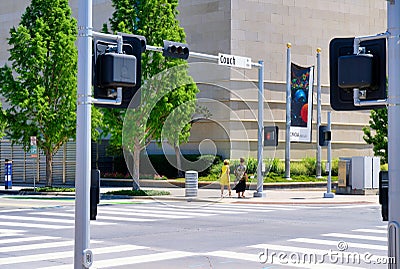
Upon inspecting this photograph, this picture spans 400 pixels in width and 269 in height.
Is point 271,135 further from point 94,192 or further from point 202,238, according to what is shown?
point 94,192

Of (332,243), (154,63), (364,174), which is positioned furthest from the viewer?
(364,174)

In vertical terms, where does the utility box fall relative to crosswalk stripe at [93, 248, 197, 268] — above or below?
above

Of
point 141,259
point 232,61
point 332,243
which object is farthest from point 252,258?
point 232,61

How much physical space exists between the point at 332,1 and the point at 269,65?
794 centimetres

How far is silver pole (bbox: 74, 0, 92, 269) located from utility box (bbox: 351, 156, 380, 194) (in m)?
28.5

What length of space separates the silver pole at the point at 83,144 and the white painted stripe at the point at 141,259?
480cm

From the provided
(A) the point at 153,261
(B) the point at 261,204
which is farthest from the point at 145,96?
(A) the point at 153,261

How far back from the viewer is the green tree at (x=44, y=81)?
36812 mm

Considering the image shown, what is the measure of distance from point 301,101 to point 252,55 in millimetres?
4511

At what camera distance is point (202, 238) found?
15.6 metres

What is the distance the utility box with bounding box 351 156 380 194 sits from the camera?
34.1 m

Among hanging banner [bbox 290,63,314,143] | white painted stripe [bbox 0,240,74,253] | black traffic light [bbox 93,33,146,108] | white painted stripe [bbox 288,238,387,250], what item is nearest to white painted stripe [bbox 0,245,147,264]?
white painted stripe [bbox 0,240,74,253]

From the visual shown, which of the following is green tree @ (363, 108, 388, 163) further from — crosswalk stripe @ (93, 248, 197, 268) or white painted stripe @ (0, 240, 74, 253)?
crosswalk stripe @ (93, 248, 197, 268)

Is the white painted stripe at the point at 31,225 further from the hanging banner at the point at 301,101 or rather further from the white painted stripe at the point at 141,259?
the hanging banner at the point at 301,101
